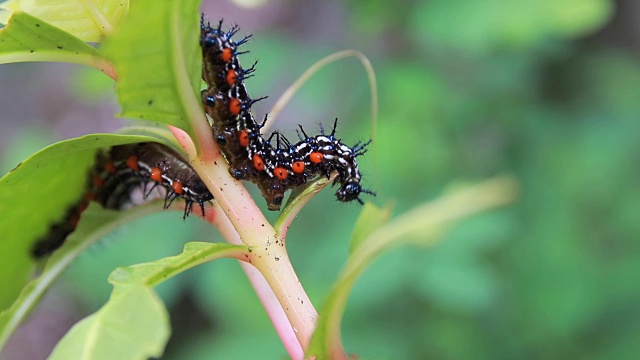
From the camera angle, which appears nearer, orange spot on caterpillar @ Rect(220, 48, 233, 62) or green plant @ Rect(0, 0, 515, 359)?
green plant @ Rect(0, 0, 515, 359)

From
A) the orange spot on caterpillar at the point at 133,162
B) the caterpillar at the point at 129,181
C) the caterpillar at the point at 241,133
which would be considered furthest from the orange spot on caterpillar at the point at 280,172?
the orange spot on caterpillar at the point at 133,162

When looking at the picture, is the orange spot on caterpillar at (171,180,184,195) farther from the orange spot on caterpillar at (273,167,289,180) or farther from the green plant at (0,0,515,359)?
the orange spot on caterpillar at (273,167,289,180)

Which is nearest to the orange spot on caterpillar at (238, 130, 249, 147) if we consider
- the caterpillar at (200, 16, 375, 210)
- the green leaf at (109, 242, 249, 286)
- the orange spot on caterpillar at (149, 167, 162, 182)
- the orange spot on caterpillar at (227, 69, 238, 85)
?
the caterpillar at (200, 16, 375, 210)

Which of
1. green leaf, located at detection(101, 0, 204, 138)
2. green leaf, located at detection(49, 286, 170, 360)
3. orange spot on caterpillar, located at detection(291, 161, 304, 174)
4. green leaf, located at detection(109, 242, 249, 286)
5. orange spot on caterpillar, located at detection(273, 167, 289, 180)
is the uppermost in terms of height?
orange spot on caterpillar, located at detection(291, 161, 304, 174)

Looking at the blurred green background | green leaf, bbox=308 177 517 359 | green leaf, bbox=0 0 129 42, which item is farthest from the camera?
the blurred green background

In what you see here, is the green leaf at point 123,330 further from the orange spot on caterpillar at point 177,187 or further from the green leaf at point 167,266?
the orange spot on caterpillar at point 177,187

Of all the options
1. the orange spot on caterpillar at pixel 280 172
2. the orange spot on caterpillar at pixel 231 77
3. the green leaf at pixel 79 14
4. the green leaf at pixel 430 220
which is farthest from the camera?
the orange spot on caterpillar at pixel 280 172

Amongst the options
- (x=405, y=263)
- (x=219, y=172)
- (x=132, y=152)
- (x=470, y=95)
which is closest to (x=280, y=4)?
(x=470, y=95)
